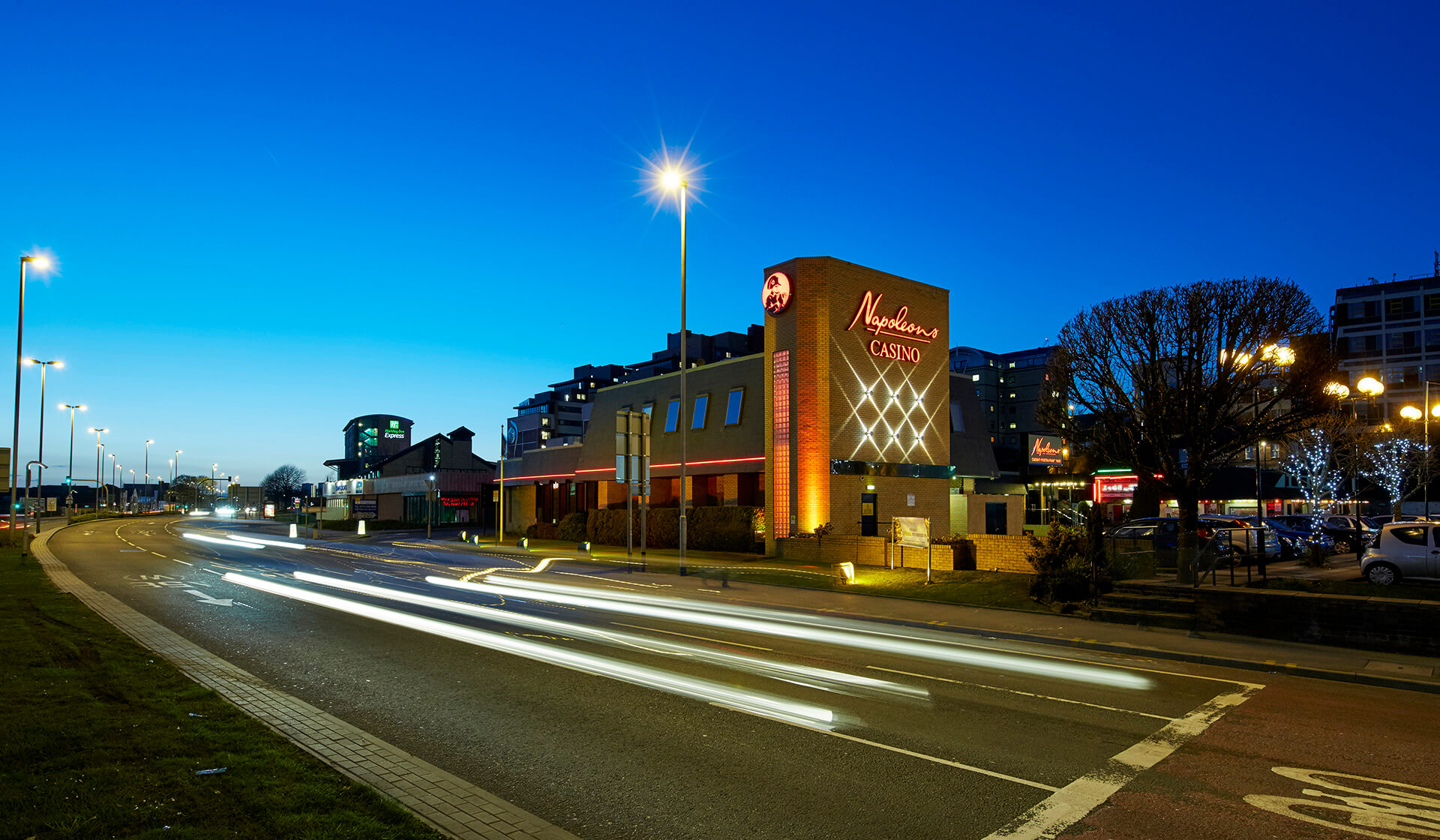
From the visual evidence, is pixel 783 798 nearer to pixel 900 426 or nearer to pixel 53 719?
pixel 53 719

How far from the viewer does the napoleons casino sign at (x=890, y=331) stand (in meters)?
38.2

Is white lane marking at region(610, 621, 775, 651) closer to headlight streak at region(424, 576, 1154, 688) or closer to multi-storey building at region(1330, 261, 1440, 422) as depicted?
headlight streak at region(424, 576, 1154, 688)

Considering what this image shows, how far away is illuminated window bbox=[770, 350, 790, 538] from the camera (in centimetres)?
3609

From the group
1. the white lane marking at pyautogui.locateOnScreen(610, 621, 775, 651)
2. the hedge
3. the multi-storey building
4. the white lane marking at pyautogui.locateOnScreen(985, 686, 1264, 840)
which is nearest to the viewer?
the white lane marking at pyautogui.locateOnScreen(985, 686, 1264, 840)

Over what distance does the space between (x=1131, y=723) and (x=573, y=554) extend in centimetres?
3216

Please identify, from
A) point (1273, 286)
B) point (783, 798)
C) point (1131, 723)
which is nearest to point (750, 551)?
point (1273, 286)

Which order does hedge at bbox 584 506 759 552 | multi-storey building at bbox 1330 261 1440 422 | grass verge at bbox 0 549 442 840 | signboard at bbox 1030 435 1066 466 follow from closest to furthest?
grass verge at bbox 0 549 442 840
hedge at bbox 584 506 759 552
signboard at bbox 1030 435 1066 466
multi-storey building at bbox 1330 261 1440 422

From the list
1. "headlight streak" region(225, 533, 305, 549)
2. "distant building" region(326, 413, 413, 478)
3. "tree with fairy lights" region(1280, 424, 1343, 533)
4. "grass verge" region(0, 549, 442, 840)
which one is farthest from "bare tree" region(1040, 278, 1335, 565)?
"distant building" region(326, 413, 413, 478)

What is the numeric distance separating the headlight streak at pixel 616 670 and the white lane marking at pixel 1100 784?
2748 mm

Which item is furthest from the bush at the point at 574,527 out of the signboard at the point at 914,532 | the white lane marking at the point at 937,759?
the white lane marking at the point at 937,759

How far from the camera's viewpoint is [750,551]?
3806cm

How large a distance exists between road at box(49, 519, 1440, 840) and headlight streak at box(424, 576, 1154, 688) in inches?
4.4

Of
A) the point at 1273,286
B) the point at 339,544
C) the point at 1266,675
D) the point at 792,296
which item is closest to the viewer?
the point at 1266,675

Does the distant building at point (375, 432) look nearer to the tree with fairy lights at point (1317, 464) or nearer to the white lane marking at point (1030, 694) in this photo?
the tree with fairy lights at point (1317, 464)
